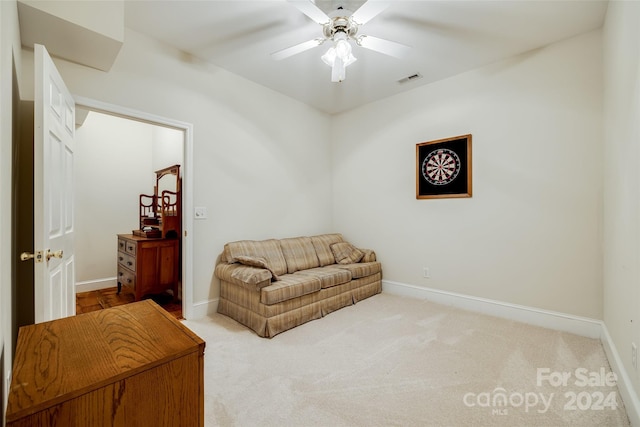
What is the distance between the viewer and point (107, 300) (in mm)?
3717

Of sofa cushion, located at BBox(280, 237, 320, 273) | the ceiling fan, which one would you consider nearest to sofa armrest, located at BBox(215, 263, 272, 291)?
sofa cushion, located at BBox(280, 237, 320, 273)

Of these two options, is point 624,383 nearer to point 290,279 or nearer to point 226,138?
point 290,279

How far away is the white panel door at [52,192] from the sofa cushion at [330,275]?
204 cm

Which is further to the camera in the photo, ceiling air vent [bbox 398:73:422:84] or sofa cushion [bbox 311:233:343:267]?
sofa cushion [bbox 311:233:343:267]

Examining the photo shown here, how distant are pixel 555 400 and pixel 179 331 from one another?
2.14 metres

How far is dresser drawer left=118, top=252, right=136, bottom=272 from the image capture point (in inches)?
136

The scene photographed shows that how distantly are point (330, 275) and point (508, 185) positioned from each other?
2.06 meters

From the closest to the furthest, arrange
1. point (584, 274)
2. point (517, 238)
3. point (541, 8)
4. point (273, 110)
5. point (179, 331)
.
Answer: point (179, 331) → point (541, 8) → point (584, 274) → point (517, 238) → point (273, 110)

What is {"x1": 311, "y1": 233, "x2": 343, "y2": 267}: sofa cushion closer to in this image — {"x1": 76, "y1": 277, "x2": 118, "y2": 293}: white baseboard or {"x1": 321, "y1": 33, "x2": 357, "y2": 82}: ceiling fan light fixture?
{"x1": 321, "y1": 33, "x2": 357, "y2": 82}: ceiling fan light fixture

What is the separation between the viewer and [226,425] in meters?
1.52

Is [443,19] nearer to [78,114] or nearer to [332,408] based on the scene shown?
[332,408]

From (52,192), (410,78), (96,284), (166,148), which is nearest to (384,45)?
(410,78)

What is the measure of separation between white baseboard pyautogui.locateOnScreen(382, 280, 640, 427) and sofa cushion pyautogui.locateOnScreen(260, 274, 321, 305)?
4.71 feet

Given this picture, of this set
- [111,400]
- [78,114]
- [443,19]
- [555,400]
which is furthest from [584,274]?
[78,114]
